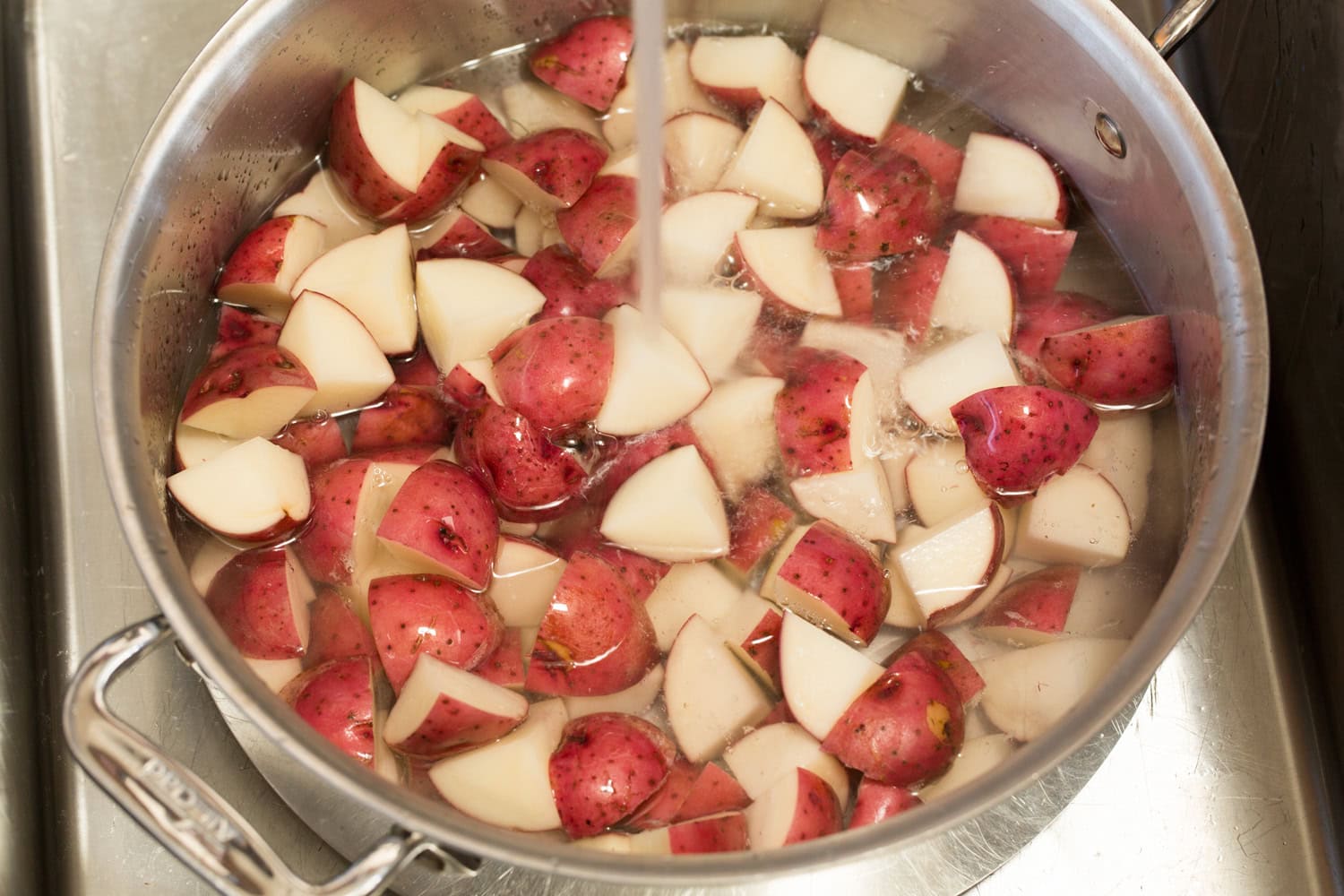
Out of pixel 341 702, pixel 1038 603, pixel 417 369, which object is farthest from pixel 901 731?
pixel 417 369

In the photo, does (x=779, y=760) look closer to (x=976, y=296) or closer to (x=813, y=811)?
(x=813, y=811)

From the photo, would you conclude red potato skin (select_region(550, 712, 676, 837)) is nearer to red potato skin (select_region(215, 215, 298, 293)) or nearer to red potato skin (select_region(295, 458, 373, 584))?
red potato skin (select_region(295, 458, 373, 584))

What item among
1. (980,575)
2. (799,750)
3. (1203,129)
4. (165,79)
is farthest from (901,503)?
(165,79)

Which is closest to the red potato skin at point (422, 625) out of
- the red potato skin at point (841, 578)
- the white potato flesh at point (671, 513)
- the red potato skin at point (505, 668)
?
the red potato skin at point (505, 668)

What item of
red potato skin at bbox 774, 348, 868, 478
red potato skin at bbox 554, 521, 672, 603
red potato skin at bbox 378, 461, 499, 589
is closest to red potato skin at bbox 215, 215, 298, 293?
red potato skin at bbox 378, 461, 499, 589

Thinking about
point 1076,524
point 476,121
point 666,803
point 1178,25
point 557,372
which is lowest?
point 666,803

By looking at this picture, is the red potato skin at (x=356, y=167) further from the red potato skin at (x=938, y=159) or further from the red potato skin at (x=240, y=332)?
the red potato skin at (x=938, y=159)

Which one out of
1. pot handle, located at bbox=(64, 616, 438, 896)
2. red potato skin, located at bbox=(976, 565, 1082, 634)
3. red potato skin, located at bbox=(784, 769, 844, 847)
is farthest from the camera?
red potato skin, located at bbox=(976, 565, 1082, 634)
